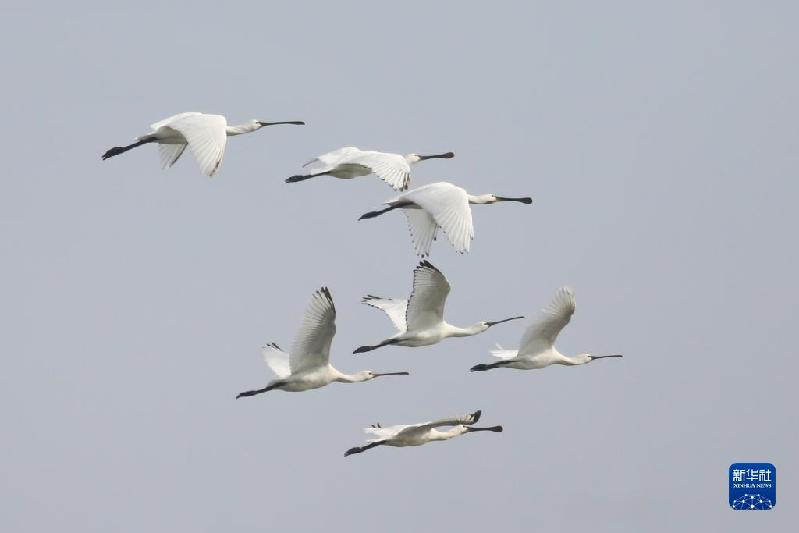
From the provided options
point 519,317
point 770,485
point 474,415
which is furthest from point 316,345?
point 770,485

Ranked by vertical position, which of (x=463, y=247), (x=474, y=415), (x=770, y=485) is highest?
(x=463, y=247)

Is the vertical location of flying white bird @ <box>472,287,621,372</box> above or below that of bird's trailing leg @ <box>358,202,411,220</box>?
below

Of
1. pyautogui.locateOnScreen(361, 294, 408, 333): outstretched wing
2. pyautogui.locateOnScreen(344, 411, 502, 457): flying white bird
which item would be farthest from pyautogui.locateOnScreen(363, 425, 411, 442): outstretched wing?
pyautogui.locateOnScreen(361, 294, 408, 333): outstretched wing

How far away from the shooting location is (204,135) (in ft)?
99.2

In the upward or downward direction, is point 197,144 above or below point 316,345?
above

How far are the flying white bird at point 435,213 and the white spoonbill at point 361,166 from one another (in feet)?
0.90

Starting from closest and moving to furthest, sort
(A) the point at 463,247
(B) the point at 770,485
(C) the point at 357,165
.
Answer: (A) the point at 463,247 → (C) the point at 357,165 → (B) the point at 770,485

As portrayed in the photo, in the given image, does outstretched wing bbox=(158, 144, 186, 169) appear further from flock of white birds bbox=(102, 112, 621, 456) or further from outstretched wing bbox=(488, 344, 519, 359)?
outstretched wing bbox=(488, 344, 519, 359)

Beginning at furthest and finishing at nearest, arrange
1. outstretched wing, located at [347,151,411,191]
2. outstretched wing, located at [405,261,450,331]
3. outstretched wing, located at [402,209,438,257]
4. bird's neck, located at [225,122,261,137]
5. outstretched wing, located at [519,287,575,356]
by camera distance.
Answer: bird's neck, located at [225,122,261,137] < outstretched wing, located at [405,261,450,331] < outstretched wing, located at [402,209,438,257] < outstretched wing, located at [519,287,575,356] < outstretched wing, located at [347,151,411,191]

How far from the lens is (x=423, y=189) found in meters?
31.2

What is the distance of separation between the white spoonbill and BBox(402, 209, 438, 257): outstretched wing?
0.63 meters

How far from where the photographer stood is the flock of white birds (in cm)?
3009

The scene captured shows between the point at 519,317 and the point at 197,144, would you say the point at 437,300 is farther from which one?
the point at 197,144

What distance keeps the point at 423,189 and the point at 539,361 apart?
3.05 meters
